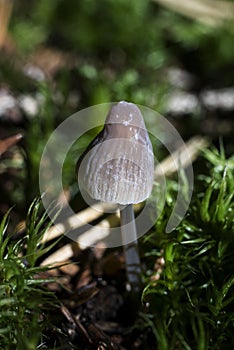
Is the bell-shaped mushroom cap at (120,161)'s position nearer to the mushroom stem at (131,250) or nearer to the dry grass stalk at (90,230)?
the mushroom stem at (131,250)

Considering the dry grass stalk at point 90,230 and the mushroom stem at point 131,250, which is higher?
the mushroom stem at point 131,250

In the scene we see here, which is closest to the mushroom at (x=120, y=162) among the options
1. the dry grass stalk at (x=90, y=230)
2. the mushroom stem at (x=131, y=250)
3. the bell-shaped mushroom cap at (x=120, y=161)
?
the bell-shaped mushroom cap at (x=120, y=161)

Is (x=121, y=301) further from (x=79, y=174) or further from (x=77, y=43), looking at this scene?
(x=77, y=43)

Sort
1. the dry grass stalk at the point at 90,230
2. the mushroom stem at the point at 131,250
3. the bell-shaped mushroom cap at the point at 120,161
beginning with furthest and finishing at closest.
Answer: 1. the dry grass stalk at the point at 90,230
2. the mushroom stem at the point at 131,250
3. the bell-shaped mushroom cap at the point at 120,161

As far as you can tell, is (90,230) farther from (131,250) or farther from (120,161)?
(120,161)

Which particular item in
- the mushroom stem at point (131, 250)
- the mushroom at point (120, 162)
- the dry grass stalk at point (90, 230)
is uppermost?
the mushroom at point (120, 162)

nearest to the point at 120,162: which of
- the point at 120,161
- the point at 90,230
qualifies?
the point at 120,161
